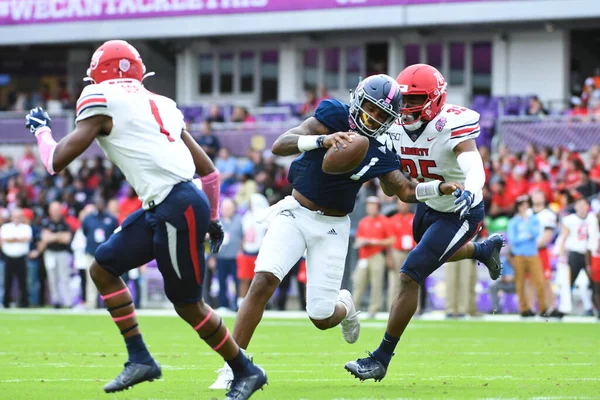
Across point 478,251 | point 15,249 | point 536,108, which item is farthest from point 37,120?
point 536,108

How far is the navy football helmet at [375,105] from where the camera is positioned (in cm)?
Result: 667

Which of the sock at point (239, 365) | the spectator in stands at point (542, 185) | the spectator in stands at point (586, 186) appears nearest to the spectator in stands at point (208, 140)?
the spectator in stands at point (542, 185)

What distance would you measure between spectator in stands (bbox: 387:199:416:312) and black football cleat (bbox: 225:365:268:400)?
33.4 feet

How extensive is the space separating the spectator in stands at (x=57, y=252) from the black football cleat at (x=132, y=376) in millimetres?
12853

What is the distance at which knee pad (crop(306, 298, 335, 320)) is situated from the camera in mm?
7027

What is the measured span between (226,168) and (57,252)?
13.4 feet

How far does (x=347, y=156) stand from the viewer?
6.48 m

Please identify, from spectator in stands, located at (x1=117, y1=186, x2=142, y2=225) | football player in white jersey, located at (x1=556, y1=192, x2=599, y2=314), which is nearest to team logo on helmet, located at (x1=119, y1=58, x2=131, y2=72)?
football player in white jersey, located at (x1=556, y1=192, x2=599, y2=314)

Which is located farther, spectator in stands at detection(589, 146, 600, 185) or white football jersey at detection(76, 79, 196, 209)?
spectator in stands at detection(589, 146, 600, 185)

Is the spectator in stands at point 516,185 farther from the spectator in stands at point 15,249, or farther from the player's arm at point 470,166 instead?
the player's arm at point 470,166

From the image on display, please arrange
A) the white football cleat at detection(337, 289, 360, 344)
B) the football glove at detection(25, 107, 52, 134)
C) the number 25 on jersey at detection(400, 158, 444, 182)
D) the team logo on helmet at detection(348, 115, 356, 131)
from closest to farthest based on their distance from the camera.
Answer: the football glove at detection(25, 107, 52, 134) < the team logo on helmet at detection(348, 115, 356, 131) < the number 25 on jersey at detection(400, 158, 444, 182) < the white football cleat at detection(337, 289, 360, 344)

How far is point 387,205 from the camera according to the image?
1808 cm

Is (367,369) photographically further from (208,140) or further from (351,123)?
(208,140)

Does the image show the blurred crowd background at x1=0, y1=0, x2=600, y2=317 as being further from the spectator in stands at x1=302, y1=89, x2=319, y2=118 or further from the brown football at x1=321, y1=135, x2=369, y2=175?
the brown football at x1=321, y1=135, x2=369, y2=175
